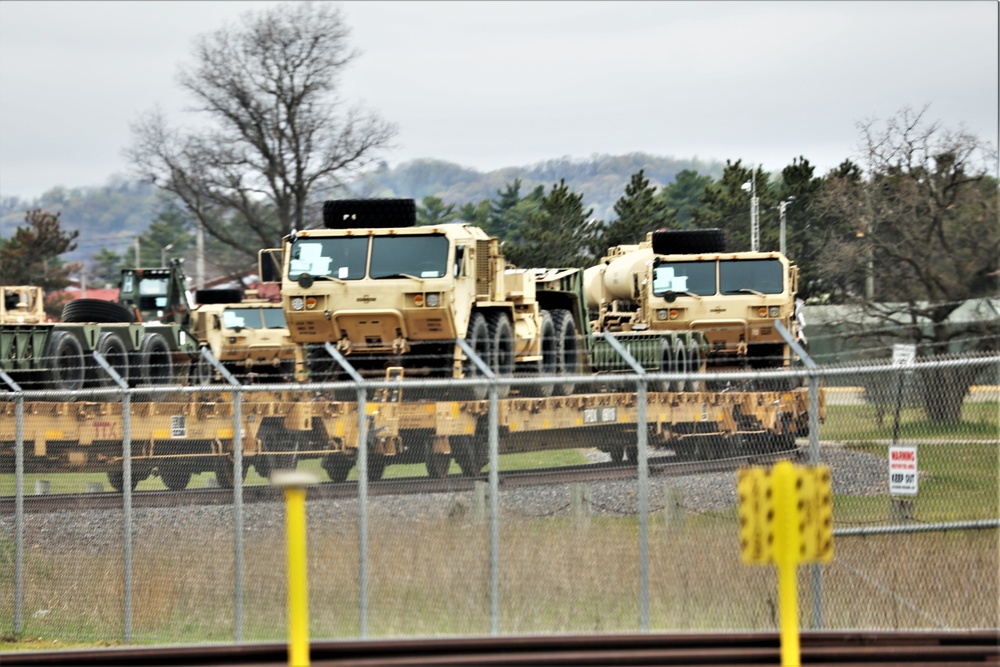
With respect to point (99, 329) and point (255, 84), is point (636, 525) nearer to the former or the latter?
point (99, 329)

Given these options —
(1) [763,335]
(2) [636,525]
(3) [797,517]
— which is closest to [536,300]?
(1) [763,335]

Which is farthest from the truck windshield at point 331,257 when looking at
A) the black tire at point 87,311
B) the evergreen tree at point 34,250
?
the evergreen tree at point 34,250

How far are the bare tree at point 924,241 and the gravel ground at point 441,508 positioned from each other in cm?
1728

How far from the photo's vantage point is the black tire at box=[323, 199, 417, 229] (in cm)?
1758

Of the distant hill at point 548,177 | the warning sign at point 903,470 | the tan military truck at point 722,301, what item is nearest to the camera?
the warning sign at point 903,470

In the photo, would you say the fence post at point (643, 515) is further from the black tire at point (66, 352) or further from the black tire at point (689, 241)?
the black tire at point (689, 241)

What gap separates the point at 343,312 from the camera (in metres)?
16.7

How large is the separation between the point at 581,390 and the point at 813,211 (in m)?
28.1

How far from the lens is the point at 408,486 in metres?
10.5

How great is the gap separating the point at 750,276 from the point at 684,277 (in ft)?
3.29

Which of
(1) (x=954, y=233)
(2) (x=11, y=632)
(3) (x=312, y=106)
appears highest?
(3) (x=312, y=106)

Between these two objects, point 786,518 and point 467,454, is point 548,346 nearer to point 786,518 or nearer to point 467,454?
point 467,454

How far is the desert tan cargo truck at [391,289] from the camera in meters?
16.6

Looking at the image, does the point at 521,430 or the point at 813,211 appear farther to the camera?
the point at 813,211
